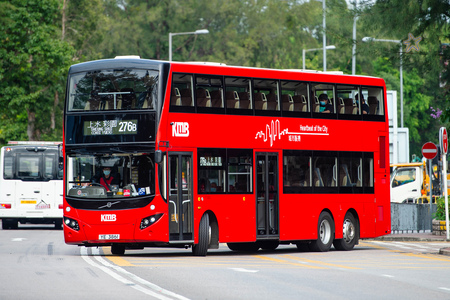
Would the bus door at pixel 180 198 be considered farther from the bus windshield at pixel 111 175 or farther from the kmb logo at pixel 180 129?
the bus windshield at pixel 111 175

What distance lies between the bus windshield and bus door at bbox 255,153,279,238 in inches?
122

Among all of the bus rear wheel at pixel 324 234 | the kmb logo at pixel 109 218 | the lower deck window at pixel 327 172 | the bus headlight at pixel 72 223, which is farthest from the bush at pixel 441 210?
the bus headlight at pixel 72 223

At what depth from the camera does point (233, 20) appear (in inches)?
3041

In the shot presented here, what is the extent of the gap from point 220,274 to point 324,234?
26.3 ft

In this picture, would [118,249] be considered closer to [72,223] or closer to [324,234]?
[72,223]

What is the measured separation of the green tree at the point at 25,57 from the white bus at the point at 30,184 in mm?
12219

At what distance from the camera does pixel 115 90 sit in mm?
20469

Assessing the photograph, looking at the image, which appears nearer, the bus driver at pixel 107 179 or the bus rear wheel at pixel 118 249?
the bus driver at pixel 107 179

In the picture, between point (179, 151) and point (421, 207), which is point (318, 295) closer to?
point (179, 151)

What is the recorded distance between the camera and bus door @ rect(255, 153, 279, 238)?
22.2 meters

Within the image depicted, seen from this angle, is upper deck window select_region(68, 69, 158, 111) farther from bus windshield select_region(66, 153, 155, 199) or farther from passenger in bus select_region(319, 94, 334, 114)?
passenger in bus select_region(319, 94, 334, 114)

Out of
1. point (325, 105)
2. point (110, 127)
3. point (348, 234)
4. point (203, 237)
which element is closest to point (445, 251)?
point (348, 234)

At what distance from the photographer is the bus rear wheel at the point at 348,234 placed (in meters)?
24.7

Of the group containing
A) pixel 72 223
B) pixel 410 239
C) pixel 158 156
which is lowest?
pixel 410 239
